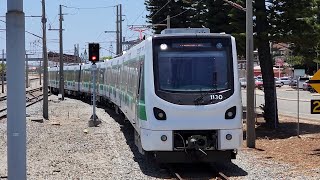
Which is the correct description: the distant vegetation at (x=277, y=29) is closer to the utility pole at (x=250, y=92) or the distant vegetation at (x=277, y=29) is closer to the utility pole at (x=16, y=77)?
the utility pole at (x=250, y=92)

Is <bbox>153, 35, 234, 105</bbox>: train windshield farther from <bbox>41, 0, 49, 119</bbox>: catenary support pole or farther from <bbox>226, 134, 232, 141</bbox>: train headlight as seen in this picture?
<bbox>41, 0, 49, 119</bbox>: catenary support pole

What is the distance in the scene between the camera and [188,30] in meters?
12.4

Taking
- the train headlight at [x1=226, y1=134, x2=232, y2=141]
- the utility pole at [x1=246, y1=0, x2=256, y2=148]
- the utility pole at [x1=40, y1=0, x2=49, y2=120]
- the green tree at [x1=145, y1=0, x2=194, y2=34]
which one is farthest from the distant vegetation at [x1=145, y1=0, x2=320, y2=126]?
the green tree at [x1=145, y1=0, x2=194, y2=34]

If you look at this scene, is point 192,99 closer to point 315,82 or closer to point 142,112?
point 142,112

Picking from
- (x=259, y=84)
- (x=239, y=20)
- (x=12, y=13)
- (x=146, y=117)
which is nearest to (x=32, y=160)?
(x=146, y=117)

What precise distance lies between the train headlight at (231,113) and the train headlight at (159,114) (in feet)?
4.17

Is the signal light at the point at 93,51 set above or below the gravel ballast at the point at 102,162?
above

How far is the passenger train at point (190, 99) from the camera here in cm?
1130

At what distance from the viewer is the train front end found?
11297mm

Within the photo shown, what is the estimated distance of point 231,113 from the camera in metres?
11.5

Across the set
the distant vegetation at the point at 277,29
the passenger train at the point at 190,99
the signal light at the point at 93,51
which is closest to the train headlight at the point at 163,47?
the passenger train at the point at 190,99

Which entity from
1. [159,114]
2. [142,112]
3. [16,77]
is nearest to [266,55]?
[142,112]

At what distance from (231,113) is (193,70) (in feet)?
3.92

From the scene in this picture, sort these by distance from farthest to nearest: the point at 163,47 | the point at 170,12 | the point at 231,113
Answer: the point at 170,12
the point at 163,47
the point at 231,113
